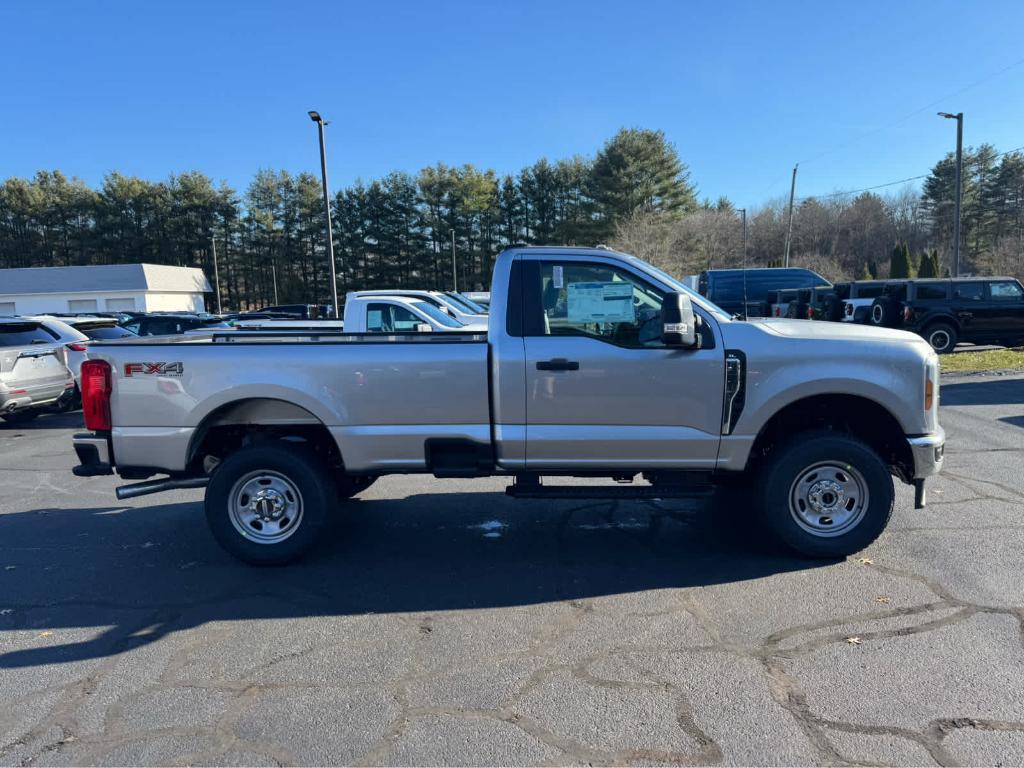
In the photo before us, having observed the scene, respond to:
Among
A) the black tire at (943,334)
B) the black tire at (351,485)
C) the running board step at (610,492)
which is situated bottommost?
the black tire at (351,485)

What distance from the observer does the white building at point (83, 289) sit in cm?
5312

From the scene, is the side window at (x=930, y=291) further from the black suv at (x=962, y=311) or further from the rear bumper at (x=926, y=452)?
the rear bumper at (x=926, y=452)

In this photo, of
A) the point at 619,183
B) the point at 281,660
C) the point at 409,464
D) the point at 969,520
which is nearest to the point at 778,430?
the point at 969,520

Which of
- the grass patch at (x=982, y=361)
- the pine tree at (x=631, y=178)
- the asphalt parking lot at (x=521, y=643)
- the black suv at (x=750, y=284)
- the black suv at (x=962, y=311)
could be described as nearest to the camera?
the asphalt parking lot at (x=521, y=643)

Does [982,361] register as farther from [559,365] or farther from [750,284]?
[559,365]

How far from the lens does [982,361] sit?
1509 centimetres

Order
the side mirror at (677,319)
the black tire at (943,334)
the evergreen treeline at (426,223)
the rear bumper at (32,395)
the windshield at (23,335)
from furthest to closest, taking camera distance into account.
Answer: the evergreen treeline at (426,223), the black tire at (943,334), the windshield at (23,335), the rear bumper at (32,395), the side mirror at (677,319)

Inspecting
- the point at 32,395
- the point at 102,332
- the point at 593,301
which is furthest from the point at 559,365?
the point at 102,332

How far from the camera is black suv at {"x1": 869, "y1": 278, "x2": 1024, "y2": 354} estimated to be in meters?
16.7

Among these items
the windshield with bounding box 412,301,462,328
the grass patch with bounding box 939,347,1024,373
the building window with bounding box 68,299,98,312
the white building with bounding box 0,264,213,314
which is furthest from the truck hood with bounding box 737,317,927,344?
the building window with bounding box 68,299,98,312

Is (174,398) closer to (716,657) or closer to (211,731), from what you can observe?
(211,731)

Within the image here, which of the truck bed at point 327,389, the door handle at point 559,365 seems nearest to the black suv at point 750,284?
the door handle at point 559,365

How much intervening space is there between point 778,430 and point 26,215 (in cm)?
8825

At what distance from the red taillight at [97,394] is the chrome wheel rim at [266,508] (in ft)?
3.47
